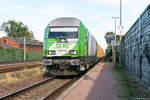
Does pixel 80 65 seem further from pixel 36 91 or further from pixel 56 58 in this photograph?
pixel 36 91

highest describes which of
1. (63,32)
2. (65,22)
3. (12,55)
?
(65,22)

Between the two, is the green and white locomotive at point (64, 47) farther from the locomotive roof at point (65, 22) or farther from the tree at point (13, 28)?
the tree at point (13, 28)

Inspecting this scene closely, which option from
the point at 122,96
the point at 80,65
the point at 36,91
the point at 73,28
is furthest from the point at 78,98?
the point at 73,28

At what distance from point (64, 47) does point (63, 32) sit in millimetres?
1021

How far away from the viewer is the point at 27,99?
8.52 m

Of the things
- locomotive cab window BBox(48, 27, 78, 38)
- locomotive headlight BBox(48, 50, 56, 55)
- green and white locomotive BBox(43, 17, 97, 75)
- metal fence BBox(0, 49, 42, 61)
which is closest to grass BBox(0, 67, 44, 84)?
green and white locomotive BBox(43, 17, 97, 75)

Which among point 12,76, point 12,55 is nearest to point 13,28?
point 12,55

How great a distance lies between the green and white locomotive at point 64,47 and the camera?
44.9 feet

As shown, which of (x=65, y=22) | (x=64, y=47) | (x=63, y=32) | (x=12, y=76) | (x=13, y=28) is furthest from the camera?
(x=13, y=28)

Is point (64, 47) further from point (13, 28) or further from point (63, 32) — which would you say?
point (13, 28)

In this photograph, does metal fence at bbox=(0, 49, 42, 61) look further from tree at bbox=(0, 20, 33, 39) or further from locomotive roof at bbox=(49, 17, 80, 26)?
tree at bbox=(0, 20, 33, 39)

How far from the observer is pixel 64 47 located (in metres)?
14.0

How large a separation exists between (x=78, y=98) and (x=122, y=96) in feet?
5.12

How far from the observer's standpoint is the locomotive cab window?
14297 mm
